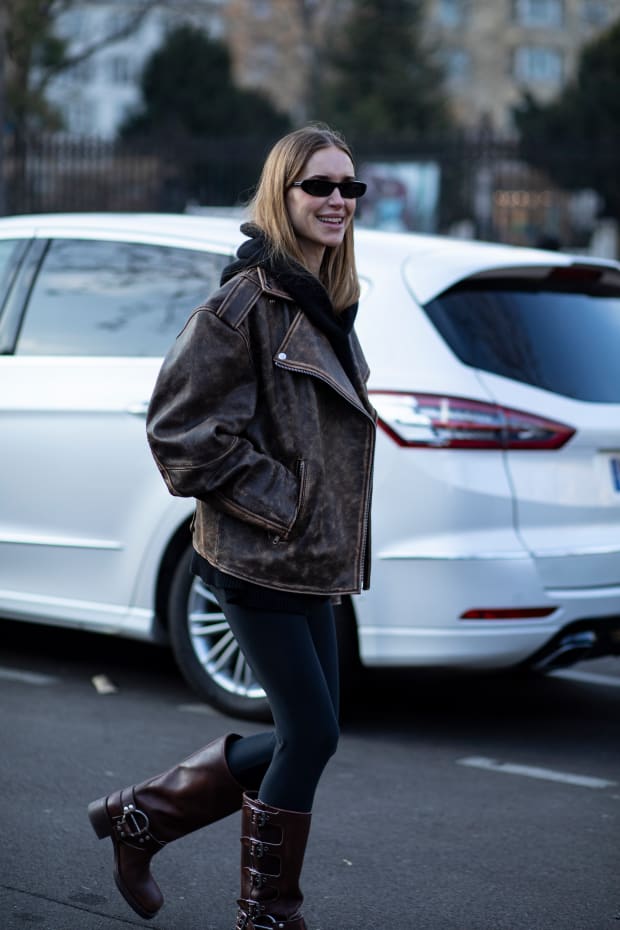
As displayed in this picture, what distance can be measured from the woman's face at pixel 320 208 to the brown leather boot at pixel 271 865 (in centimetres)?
117

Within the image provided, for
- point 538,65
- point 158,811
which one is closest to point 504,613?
point 158,811

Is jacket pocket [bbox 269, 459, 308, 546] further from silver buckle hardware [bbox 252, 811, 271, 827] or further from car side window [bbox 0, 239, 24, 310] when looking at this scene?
car side window [bbox 0, 239, 24, 310]

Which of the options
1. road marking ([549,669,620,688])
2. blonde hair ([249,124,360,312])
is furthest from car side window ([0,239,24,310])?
blonde hair ([249,124,360,312])

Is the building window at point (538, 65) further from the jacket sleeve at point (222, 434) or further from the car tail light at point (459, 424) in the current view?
the jacket sleeve at point (222, 434)

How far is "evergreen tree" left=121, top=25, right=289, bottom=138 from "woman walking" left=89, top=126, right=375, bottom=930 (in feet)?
142

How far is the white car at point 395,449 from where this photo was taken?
5059 mm

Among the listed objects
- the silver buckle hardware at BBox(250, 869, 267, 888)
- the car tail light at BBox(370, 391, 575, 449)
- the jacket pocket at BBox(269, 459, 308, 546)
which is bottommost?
the silver buckle hardware at BBox(250, 869, 267, 888)

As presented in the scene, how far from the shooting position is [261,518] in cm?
314

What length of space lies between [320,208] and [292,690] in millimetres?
1007

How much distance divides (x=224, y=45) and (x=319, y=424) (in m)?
46.3

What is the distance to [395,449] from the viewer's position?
5.05 m

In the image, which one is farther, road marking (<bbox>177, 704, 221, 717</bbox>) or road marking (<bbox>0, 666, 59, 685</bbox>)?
road marking (<bbox>0, 666, 59, 685</bbox>)

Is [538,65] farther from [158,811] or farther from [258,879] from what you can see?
[258,879]

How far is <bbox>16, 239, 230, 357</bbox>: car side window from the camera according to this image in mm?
5738
